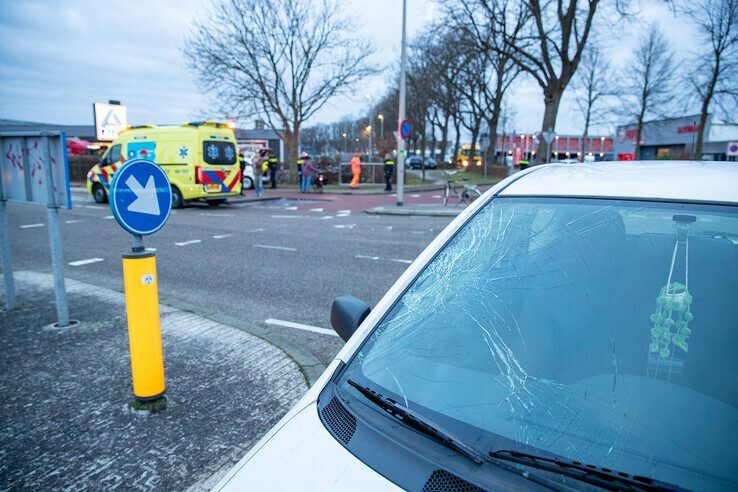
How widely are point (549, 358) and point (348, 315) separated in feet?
2.58

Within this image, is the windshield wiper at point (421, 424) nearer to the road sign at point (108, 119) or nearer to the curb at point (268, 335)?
the curb at point (268, 335)

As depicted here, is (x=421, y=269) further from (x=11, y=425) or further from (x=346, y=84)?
(x=346, y=84)

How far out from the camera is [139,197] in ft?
10.0

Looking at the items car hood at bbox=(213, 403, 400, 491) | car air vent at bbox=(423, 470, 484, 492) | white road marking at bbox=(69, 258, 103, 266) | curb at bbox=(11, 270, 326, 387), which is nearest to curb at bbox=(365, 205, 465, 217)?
white road marking at bbox=(69, 258, 103, 266)

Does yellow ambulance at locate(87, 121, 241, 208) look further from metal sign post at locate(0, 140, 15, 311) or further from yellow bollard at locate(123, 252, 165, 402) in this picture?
yellow bollard at locate(123, 252, 165, 402)

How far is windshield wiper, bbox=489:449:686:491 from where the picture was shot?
3.54 feet

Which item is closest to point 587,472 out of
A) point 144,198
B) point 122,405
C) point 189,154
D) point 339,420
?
point 339,420

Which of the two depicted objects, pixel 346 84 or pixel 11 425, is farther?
pixel 346 84

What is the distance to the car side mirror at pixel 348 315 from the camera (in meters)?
1.93

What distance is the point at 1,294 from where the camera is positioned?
5.82m

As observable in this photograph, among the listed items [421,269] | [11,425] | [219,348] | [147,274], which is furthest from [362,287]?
[421,269]

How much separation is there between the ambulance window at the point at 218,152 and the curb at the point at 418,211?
5022 mm

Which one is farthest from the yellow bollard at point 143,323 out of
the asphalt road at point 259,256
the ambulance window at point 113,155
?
the ambulance window at point 113,155

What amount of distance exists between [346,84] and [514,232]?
86.9 feet
